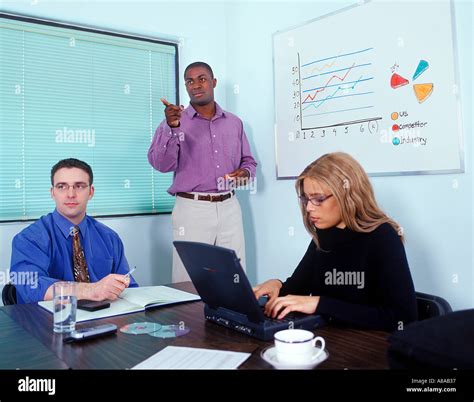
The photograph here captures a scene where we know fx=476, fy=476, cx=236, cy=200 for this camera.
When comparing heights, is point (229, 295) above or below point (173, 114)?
below

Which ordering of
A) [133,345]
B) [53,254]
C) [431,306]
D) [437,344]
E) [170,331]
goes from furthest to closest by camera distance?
[53,254] < [431,306] < [170,331] < [133,345] < [437,344]

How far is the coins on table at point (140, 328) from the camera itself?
1.19 metres

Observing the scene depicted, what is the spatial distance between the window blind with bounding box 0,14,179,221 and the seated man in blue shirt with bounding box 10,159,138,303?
790mm

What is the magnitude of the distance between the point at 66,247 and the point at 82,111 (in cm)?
128

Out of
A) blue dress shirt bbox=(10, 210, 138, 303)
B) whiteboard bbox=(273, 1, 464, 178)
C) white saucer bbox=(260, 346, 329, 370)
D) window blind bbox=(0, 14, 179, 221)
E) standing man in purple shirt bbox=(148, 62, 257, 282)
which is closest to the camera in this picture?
white saucer bbox=(260, 346, 329, 370)

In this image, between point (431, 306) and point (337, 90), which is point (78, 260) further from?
point (337, 90)

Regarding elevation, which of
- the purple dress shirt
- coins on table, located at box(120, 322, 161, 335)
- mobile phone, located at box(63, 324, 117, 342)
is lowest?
coins on table, located at box(120, 322, 161, 335)

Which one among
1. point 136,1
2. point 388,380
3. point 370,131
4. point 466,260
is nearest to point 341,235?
point 388,380

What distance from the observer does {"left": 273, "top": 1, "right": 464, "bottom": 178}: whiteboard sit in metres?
2.18

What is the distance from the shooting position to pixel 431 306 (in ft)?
4.32

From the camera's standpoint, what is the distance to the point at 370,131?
98.0 inches

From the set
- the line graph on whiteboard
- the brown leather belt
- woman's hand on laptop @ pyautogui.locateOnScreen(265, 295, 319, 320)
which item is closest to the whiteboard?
the line graph on whiteboard

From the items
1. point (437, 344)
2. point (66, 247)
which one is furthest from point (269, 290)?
point (66, 247)

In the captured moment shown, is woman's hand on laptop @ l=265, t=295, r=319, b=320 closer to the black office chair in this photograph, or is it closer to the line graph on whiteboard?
the black office chair
